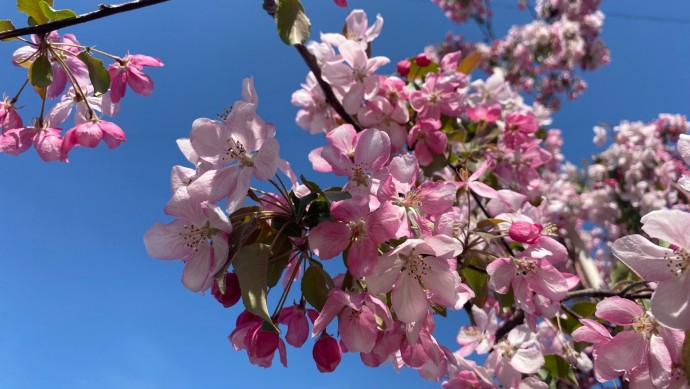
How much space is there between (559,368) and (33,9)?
1.88m

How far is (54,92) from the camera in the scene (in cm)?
118

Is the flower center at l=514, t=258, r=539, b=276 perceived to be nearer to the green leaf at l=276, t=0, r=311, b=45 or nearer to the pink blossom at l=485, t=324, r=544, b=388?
the pink blossom at l=485, t=324, r=544, b=388

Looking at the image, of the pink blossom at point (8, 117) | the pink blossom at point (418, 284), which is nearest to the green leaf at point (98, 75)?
the pink blossom at point (8, 117)

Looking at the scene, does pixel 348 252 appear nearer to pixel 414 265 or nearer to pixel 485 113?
pixel 414 265

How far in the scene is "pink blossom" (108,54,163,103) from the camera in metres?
1.22

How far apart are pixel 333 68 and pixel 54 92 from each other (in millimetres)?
836

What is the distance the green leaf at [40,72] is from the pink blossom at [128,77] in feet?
0.62

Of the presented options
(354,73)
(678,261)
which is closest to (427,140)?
(354,73)

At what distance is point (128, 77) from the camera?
1225mm

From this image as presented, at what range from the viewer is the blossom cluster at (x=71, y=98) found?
1.11 meters

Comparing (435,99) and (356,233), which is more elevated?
(435,99)

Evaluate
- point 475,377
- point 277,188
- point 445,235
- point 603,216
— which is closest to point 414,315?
point 445,235

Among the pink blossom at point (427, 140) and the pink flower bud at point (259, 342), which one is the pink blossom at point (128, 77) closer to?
the pink flower bud at point (259, 342)

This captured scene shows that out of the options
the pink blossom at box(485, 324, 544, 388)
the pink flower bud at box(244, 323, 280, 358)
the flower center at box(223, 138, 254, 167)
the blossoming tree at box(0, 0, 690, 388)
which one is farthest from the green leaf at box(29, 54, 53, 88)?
the pink blossom at box(485, 324, 544, 388)
